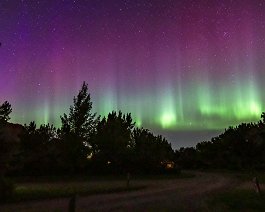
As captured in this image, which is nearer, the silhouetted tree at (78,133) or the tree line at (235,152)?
Answer: the silhouetted tree at (78,133)

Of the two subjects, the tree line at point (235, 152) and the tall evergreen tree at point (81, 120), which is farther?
the tree line at point (235, 152)

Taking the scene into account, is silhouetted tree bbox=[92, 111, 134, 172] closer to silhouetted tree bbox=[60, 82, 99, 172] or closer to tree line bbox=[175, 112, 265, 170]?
silhouetted tree bbox=[60, 82, 99, 172]

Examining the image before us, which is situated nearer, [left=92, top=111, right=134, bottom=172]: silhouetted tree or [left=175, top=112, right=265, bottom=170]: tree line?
[left=92, top=111, right=134, bottom=172]: silhouetted tree

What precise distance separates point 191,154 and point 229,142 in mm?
25437

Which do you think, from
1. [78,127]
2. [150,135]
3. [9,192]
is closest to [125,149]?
[78,127]

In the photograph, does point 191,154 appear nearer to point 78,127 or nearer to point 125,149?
point 125,149

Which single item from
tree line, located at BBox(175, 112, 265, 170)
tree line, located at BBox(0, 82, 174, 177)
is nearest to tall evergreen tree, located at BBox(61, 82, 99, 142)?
tree line, located at BBox(0, 82, 174, 177)

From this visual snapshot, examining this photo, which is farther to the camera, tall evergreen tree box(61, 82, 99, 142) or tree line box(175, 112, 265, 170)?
tree line box(175, 112, 265, 170)

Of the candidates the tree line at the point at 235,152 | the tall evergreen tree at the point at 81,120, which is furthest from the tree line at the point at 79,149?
the tree line at the point at 235,152

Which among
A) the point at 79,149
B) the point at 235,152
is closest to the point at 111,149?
the point at 79,149

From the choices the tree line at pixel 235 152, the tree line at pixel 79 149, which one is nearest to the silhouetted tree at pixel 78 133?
the tree line at pixel 79 149

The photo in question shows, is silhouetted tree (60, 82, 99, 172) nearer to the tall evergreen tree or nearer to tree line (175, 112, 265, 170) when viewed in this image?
the tall evergreen tree

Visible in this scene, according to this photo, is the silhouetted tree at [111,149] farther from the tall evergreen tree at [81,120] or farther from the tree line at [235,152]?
the tree line at [235,152]

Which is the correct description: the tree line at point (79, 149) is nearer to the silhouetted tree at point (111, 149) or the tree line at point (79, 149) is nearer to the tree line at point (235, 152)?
the silhouetted tree at point (111, 149)
